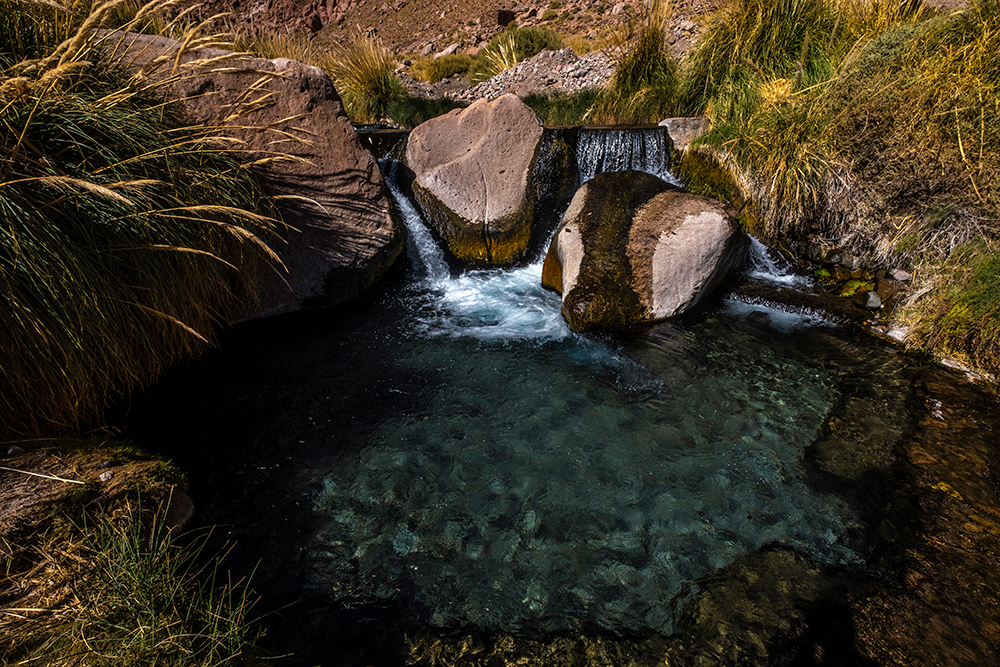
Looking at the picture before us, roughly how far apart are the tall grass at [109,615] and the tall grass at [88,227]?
2.83ft

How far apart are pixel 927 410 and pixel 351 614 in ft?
11.7

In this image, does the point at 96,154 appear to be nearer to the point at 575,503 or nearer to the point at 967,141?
the point at 575,503

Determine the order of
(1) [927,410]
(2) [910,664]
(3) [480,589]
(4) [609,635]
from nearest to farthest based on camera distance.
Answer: (2) [910,664]
(4) [609,635]
(3) [480,589]
(1) [927,410]

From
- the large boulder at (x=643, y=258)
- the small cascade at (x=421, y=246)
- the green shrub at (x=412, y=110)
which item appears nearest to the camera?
the large boulder at (x=643, y=258)

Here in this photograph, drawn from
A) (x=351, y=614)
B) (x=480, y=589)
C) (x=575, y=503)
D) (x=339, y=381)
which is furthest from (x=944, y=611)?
(x=339, y=381)

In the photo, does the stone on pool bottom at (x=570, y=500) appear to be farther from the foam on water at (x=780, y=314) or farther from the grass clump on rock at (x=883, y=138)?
the grass clump on rock at (x=883, y=138)

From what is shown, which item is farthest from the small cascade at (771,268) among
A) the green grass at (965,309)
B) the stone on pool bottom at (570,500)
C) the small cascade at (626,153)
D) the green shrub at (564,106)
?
the green shrub at (564,106)

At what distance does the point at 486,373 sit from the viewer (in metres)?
3.35

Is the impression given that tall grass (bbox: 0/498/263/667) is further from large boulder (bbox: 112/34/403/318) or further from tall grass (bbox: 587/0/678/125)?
tall grass (bbox: 587/0/678/125)

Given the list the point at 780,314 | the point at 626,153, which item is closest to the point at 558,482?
the point at 780,314

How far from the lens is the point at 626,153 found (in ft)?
17.5

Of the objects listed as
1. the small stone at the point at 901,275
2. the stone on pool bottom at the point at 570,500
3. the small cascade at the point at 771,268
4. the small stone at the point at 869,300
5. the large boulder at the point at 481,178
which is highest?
the large boulder at the point at 481,178

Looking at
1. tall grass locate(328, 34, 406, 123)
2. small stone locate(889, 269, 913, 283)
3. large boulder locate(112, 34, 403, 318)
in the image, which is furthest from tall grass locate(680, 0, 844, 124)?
tall grass locate(328, 34, 406, 123)

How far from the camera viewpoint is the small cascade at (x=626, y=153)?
Result: 17.5ft
